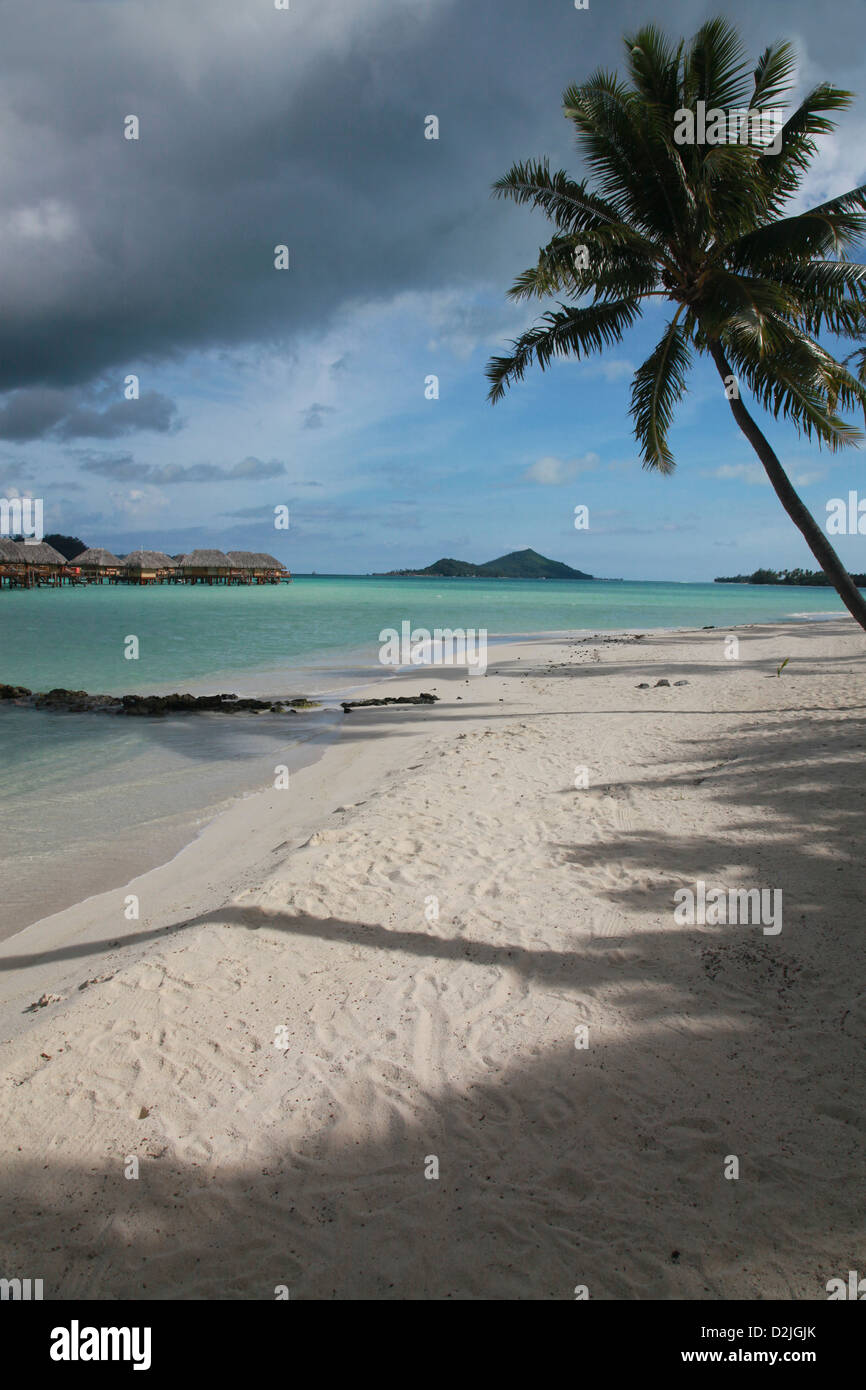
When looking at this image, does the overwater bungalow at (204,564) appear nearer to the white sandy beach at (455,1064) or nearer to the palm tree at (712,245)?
the palm tree at (712,245)

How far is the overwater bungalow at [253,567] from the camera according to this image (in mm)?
93125

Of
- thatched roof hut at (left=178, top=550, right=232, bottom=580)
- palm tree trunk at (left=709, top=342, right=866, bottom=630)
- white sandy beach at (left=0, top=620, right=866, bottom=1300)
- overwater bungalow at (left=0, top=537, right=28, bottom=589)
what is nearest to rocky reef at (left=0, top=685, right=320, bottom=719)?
white sandy beach at (left=0, top=620, right=866, bottom=1300)

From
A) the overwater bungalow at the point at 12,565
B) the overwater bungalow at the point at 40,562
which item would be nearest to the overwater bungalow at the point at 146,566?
the overwater bungalow at the point at 40,562

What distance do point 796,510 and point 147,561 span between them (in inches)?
Result: 3323

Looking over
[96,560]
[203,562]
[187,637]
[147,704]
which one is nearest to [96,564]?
[96,560]

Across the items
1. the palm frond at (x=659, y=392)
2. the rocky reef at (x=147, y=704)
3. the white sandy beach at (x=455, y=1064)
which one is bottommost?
the white sandy beach at (x=455, y=1064)

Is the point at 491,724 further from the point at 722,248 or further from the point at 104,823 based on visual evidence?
the point at 722,248

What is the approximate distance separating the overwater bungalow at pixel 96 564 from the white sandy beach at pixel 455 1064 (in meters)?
87.6

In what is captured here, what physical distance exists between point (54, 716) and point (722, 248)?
1386 cm

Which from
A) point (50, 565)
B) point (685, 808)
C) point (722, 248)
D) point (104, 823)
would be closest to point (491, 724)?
point (685, 808)

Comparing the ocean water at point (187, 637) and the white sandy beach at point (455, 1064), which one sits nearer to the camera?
the white sandy beach at point (455, 1064)

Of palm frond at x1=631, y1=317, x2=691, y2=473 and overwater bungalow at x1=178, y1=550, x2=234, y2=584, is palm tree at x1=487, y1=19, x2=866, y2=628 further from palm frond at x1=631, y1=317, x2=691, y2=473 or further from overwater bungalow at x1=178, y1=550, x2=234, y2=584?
overwater bungalow at x1=178, y1=550, x2=234, y2=584

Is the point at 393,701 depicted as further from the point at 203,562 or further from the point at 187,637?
the point at 203,562
